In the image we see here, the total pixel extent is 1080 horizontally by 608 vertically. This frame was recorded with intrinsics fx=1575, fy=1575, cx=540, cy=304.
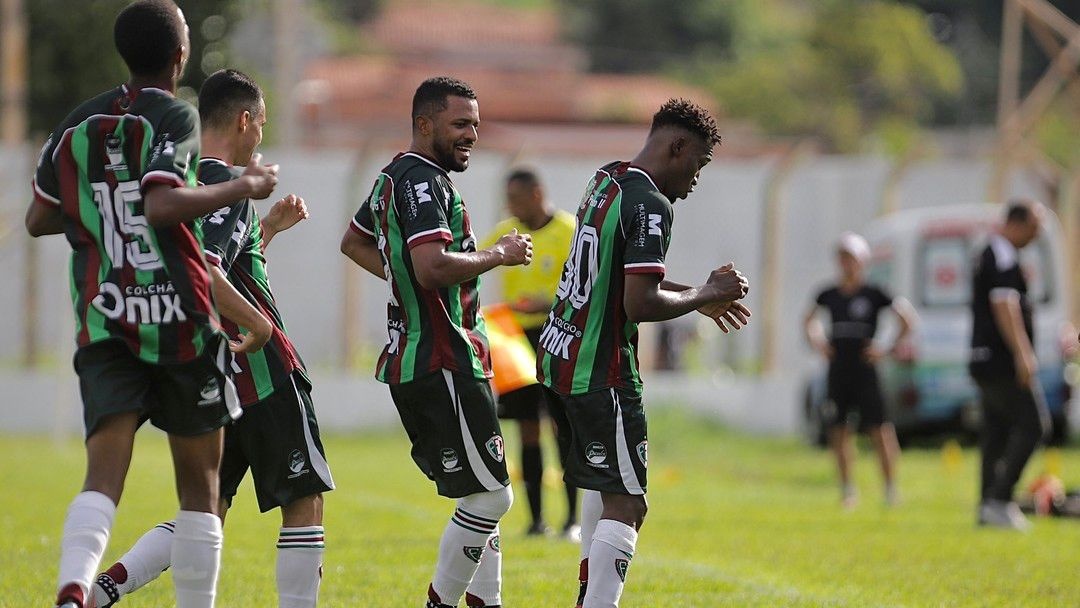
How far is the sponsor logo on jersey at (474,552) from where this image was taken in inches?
232

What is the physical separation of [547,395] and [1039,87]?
51.7ft

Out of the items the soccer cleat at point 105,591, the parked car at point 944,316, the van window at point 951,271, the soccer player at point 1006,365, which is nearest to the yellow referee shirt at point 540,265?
the soccer player at point 1006,365

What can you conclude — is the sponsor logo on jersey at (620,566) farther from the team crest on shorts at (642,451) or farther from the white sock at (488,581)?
the white sock at (488,581)

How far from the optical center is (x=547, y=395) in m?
6.26

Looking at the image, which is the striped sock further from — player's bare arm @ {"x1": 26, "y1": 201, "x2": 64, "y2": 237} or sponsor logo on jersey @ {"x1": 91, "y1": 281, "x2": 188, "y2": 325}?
player's bare arm @ {"x1": 26, "y1": 201, "x2": 64, "y2": 237}

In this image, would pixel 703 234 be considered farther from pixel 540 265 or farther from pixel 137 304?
pixel 137 304

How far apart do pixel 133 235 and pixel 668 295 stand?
1889 mm

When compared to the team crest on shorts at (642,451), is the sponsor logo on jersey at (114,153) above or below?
above

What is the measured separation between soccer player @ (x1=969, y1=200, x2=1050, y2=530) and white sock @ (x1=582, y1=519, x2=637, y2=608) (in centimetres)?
585

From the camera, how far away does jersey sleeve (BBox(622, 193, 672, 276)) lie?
18.4 feet

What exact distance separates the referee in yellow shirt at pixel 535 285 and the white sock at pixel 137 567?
3.76 meters

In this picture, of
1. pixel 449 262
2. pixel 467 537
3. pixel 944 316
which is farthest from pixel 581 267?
pixel 944 316

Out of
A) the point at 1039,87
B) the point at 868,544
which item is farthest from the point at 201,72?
the point at 868,544

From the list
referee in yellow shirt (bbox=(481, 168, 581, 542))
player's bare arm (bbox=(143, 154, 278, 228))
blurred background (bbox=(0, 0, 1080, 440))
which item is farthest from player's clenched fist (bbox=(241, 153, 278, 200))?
blurred background (bbox=(0, 0, 1080, 440))
